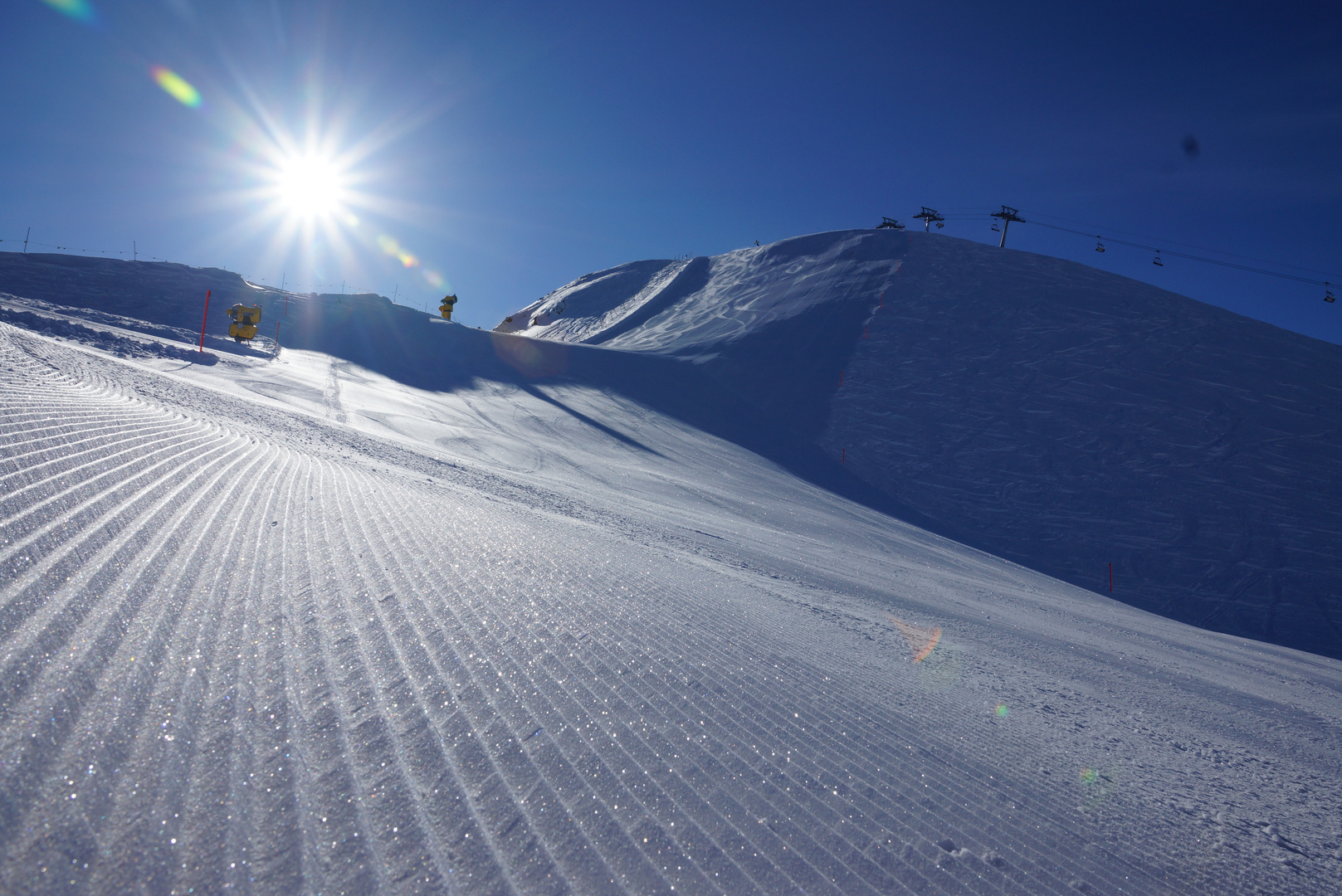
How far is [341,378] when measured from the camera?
16.4m

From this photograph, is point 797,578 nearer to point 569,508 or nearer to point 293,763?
point 569,508

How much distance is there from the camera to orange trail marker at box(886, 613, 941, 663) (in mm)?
3821

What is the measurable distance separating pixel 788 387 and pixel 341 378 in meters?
14.6

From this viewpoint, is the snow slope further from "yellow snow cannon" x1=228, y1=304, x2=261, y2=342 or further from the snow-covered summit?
"yellow snow cannon" x1=228, y1=304, x2=261, y2=342

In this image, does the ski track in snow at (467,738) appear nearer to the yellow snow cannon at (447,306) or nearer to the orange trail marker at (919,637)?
the orange trail marker at (919,637)

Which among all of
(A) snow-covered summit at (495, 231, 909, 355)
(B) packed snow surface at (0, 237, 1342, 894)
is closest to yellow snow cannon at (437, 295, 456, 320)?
(A) snow-covered summit at (495, 231, 909, 355)

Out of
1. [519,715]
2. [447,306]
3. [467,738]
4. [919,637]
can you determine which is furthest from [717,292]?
[467,738]

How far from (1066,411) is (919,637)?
19394mm

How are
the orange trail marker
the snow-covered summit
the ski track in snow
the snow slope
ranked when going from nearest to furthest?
the ski track in snow < the orange trail marker < the snow slope < the snow-covered summit

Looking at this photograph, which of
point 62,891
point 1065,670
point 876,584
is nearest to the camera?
point 62,891

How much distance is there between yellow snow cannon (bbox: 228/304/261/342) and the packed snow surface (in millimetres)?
15005

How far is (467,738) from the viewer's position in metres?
1.75

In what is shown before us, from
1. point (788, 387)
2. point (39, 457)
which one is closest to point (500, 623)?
point (39, 457)

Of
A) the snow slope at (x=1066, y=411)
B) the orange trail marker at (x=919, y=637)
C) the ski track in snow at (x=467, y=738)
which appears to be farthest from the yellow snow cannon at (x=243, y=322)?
the orange trail marker at (x=919, y=637)
